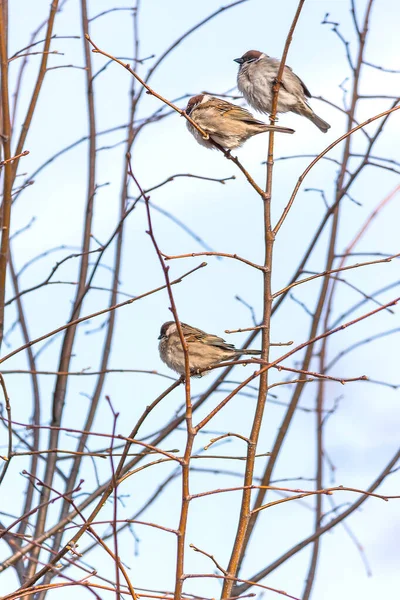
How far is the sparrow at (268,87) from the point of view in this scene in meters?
4.39

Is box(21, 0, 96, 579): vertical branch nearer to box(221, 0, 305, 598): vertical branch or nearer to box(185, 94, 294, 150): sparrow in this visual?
box(185, 94, 294, 150): sparrow

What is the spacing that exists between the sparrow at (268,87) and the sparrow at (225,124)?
1.02 feet

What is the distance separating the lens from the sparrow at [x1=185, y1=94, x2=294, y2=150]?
390 cm

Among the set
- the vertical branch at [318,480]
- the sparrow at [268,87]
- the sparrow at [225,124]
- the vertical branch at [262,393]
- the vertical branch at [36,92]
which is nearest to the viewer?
the vertical branch at [262,393]

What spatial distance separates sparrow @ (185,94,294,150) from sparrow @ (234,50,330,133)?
312mm

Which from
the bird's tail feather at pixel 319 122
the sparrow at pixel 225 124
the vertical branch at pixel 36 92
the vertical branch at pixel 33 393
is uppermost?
the bird's tail feather at pixel 319 122

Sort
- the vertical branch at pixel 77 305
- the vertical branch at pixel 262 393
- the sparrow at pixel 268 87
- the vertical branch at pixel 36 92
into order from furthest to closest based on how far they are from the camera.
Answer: the sparrow at pixel 268 87 → the vertical branch at pixel 77 305 → the vertical branch at pixel 36 92 → the vertical branch at pixel 262 393

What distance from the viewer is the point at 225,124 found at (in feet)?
12.8

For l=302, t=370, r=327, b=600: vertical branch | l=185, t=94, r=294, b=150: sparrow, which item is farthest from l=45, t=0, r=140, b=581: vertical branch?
l=302, t=370, r=327, b=600: vertical branch

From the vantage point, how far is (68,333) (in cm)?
379

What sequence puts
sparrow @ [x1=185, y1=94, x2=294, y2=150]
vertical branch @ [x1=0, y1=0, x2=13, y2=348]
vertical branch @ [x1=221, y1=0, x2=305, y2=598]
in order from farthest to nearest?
sparrow @ [x1=185, y1=94, x2=294, y2=150] → vertical branch @ [x1=0, y1=0, x2=13, y2=348] → vertical branch @ [x1=221, y1=0, x2=305, y2=598]

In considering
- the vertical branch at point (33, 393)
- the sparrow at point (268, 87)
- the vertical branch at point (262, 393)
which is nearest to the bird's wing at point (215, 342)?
the vertical branch at point (33, 393)

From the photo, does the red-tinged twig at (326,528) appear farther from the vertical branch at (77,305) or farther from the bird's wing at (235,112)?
the bird's wing at (235,112)

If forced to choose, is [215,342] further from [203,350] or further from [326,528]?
[326,528]
